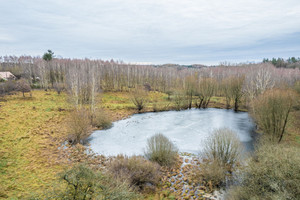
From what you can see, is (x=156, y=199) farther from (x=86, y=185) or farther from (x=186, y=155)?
(x=186, y=155)

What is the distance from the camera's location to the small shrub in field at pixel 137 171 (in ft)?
29.4

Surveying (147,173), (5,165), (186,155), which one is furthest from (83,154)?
(186,155)

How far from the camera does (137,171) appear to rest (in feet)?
30.0

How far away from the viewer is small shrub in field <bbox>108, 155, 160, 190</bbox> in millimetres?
8956

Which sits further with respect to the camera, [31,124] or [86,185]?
[31,124]

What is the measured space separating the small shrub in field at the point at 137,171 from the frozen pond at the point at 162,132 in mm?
4400

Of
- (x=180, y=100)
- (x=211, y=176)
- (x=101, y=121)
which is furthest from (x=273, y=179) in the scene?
(x=180, y=100)

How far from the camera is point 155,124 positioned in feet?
77.0

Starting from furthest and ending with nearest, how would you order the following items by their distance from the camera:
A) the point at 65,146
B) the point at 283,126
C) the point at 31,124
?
the point at 31,124 < the point at 65,146 < the point at 283,126

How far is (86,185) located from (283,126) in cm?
1560

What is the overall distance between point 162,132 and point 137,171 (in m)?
11.1

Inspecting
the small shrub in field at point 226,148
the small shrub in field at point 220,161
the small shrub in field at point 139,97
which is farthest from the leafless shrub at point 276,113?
the small shrub in field at point 139,97

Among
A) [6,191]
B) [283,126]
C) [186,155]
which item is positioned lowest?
[186,155]

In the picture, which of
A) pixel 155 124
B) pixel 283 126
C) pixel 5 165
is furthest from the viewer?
pixel 155 124
